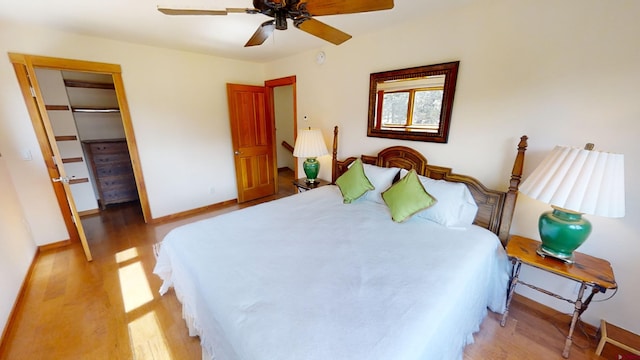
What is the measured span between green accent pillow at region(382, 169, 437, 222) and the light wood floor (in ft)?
3.13

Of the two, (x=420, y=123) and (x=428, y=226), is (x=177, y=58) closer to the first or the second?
(x=420, y=123)

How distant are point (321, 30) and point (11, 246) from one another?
3.18 meters

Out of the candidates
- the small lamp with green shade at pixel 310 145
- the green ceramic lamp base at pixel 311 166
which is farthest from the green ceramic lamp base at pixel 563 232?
the green ceramic lamp base at pixel 311 166

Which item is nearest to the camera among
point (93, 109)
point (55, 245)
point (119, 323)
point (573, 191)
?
point (573, 191)

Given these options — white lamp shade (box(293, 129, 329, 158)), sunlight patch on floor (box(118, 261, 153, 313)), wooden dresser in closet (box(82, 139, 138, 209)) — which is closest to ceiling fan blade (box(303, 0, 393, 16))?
white lamp shade (box(293, 129, 329, 158))

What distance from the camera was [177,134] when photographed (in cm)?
341

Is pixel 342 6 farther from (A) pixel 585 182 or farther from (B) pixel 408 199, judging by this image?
(A) pixel 585 182

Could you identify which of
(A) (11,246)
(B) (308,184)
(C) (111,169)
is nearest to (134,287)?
(A) (11,246)

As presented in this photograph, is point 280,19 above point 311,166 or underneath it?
above

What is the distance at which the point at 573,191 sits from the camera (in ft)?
4.38

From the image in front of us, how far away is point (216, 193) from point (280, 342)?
11.5ft

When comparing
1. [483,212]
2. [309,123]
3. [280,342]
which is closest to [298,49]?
[309,123]

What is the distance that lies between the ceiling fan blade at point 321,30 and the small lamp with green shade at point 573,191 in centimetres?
156

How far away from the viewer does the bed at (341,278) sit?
94cm
